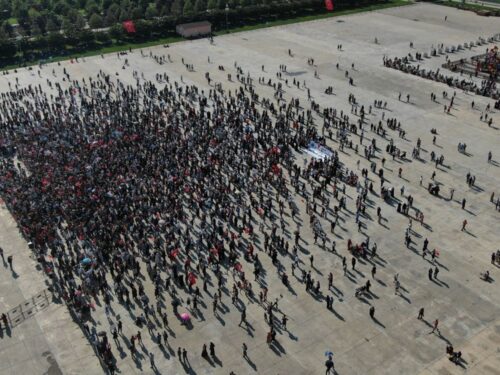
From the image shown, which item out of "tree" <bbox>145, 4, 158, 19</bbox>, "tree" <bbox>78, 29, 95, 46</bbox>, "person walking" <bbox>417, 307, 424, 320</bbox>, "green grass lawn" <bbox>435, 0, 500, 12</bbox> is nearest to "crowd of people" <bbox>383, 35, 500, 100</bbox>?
"green grass lawn" <bbox>435, 0, 500, 12</bbox>

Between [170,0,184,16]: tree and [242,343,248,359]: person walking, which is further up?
[170,0,184,16]: tree

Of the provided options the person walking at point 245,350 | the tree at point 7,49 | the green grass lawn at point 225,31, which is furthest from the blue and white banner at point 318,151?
the tree at point 7,49

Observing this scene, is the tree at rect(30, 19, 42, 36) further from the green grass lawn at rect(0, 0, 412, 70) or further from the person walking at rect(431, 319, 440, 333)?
the person walking at rect(431, 319, 440, 333)

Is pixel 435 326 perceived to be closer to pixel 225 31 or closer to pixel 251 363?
pixel 251 363

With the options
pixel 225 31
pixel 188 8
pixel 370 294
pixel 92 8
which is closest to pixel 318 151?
pixel 370 294

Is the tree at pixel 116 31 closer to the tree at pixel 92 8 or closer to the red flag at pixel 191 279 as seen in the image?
the tree at pixel 92 8

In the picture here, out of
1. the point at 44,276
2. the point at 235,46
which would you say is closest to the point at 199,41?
the point at 235,46

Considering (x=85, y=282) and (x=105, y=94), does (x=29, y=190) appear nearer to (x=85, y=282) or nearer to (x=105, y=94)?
(x=85, y=282)

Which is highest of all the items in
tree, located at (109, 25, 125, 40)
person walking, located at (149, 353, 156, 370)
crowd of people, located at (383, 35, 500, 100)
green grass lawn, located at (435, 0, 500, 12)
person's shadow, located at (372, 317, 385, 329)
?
tree, located at (109, 25, 125, 40)
